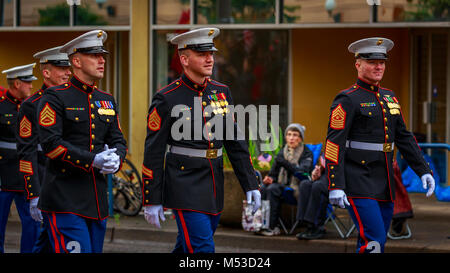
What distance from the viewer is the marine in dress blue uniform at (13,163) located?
811 cm

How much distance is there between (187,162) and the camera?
245 inches

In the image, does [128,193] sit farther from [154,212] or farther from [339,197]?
[154,212]

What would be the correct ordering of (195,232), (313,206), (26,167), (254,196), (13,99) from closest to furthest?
(195,232), (254,196), (26,167), (13,99), (313,206)

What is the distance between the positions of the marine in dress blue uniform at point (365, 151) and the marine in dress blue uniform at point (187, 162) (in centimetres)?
106

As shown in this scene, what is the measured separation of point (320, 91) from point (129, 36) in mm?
Answer: 3173

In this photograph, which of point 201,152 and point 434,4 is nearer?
point 201,152

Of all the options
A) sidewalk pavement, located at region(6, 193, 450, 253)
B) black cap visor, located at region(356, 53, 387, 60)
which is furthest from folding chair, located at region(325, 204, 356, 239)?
black cap visor, located at region(356, 53, 387, 60)

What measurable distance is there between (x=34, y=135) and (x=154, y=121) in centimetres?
171

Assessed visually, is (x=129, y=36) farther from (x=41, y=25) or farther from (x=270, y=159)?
(x=270, y=159)

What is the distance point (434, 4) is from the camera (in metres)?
12.4

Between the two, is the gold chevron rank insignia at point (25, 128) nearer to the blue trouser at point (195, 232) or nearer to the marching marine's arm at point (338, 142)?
the blue trouser at point (195, 232)

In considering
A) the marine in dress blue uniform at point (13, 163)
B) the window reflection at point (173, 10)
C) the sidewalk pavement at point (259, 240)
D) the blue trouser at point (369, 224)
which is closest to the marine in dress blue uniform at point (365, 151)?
the blue trouser at point (369, 224)

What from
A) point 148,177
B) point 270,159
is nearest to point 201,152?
point 148,177

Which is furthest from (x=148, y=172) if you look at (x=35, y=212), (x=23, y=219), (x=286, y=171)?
(x=286, y=171)
